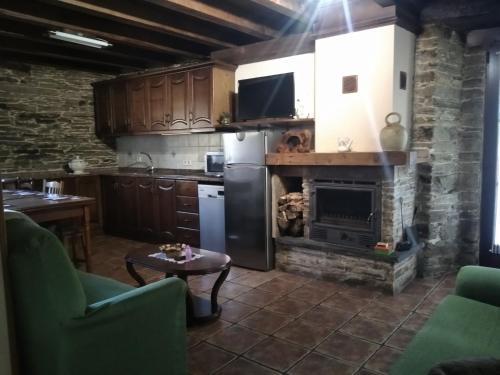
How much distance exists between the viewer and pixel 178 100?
5.01 m

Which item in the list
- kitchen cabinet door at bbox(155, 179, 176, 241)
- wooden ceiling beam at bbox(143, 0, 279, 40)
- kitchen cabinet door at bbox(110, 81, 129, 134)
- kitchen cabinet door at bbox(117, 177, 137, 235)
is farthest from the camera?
kitchen cabinet door at bbox(110, 81, 129, 134)

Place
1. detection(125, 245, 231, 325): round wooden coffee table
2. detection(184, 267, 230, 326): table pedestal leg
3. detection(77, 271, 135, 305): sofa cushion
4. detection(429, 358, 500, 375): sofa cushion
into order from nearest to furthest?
detection(429, 358, 500, 375): sofa cushion < detection(77, 271, 135, 305): sofa cushion < detection(125, 245, 231, 325): round wooden coffee table < detection(184, 267, 230, 326): table pedestal leg

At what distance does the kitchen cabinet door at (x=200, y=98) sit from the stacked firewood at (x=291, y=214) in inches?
57.0

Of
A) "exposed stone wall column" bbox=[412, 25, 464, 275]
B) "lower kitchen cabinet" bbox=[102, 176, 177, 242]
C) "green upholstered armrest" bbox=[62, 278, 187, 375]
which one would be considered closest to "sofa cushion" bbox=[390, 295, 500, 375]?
"green upholstered armrest" bbox=[62, 278, 187, 375]

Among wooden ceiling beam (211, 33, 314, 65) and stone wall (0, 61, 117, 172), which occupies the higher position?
wooden ceiling beam (211, 33, 314, 65)

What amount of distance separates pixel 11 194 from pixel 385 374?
3.63 meters

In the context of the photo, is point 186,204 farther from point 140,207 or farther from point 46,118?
point 46,118

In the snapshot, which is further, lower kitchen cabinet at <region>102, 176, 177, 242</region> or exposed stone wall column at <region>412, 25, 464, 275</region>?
lower kitchen cabinet at <region>102, 176, 177, 242</region>

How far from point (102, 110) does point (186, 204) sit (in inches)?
98.4

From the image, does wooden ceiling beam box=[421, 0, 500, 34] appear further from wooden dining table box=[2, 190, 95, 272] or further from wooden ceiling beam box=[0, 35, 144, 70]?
wooden ceiling beam box=[0, 35, 144, 70]

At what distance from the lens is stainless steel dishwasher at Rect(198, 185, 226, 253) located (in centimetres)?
433

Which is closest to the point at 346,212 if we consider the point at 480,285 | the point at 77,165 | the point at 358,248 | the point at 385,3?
the point at 358,248

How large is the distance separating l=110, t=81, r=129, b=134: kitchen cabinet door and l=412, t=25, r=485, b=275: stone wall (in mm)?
4015

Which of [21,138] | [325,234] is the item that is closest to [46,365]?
[325,234]
